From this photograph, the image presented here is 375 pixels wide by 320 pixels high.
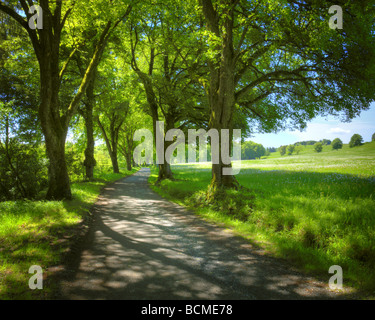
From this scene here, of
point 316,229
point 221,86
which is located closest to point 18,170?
point 221,86

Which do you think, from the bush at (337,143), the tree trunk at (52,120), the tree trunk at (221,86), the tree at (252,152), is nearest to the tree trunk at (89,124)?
the tree trunk at (52,120)

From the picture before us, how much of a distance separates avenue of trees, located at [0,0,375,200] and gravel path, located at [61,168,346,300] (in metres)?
4.82

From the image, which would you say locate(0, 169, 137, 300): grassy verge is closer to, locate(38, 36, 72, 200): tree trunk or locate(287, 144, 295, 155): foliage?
locate(38, 36, 72, 200): tree trunk

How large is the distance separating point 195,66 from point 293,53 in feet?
22.0

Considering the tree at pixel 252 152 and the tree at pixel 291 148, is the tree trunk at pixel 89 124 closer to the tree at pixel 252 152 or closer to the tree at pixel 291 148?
the tree at pixel 291 148

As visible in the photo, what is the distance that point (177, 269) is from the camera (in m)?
4.80

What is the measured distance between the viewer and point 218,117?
1176 centimetres

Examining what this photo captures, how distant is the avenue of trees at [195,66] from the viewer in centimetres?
874

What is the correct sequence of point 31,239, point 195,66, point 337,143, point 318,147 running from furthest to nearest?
point 318,147 < point 337,143 < point 195,66 < point 31,239

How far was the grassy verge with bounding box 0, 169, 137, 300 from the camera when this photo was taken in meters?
→ 4.05

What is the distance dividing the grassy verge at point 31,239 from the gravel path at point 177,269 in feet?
1.77

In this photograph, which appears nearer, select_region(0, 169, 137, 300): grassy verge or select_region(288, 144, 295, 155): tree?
select_region(0, 169, 137, 300): grassy verge

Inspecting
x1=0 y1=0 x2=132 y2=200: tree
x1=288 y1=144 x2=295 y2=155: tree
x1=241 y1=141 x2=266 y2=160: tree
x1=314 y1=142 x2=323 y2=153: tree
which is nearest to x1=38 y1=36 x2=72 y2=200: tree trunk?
x1=0 y1=0 x2=132 y2=200: tree

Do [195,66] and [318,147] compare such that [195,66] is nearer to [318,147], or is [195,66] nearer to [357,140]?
[357,140]
